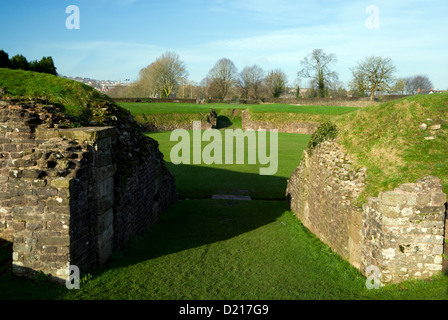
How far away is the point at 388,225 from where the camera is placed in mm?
6332

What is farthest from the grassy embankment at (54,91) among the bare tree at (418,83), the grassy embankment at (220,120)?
the bare tree at (418,83)

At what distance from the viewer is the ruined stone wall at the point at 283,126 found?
48.4 meters

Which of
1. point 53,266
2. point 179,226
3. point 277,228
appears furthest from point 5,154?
point 277,228

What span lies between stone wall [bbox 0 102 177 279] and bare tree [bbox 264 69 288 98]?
76.4 meters

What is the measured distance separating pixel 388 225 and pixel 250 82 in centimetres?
9193

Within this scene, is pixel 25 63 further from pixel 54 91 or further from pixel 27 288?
pixel 27 288

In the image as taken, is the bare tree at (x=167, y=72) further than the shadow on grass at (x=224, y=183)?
Yes

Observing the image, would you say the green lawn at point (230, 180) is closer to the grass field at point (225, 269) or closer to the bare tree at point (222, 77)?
the grass field at point (225, 269)

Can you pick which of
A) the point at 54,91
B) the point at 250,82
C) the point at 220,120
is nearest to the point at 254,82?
the point at 250,82

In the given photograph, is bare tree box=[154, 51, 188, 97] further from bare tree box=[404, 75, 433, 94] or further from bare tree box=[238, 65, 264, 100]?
bare tree box=[404, 75, 433, 94]

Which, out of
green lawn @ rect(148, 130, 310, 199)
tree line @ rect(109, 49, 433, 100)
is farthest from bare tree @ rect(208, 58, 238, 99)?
green lawn @ rect(148, 130, 310, 199)

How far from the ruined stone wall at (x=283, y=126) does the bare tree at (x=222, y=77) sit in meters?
39.6

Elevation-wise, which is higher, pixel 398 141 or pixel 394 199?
pixel 398 141

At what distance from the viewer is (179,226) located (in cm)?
1086
